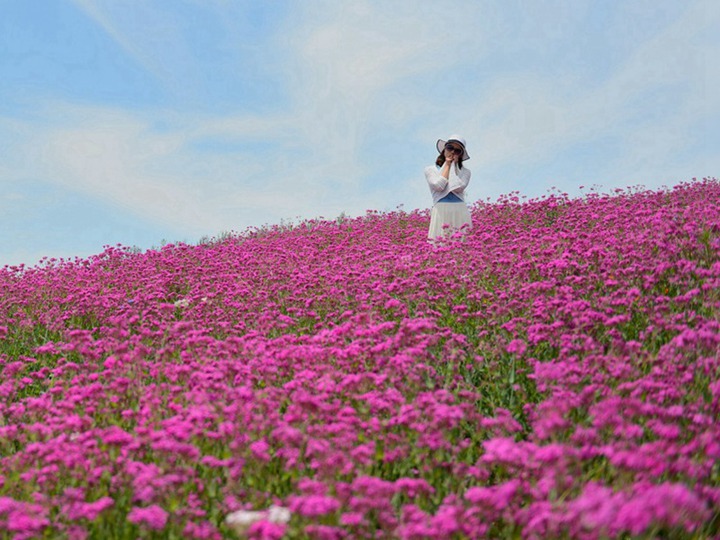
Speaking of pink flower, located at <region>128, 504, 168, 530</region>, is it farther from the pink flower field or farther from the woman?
the woman

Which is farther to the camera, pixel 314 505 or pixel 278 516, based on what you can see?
pixel 278 516

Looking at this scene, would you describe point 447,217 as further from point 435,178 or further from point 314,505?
point 314,505

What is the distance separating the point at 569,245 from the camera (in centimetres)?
1008

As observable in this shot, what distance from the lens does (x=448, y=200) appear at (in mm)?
12953

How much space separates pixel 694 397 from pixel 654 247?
407 centimetres

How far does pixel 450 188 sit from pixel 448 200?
0.25 metres

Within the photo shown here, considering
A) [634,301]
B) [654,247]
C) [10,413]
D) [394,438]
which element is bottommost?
[394,438]

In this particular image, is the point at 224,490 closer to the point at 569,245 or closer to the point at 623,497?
the point at 623,497

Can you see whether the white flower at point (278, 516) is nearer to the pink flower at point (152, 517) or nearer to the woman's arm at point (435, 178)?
the pink flower at point (152, 517)

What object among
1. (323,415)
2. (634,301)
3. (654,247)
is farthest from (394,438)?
(654,247)

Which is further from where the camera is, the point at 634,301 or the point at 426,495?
the point at 634,301

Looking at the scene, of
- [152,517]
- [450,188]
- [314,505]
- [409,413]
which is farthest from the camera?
[450,188]

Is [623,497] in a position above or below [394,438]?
→ below

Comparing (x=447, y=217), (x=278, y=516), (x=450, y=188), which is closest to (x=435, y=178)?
(x=450, y=188)
